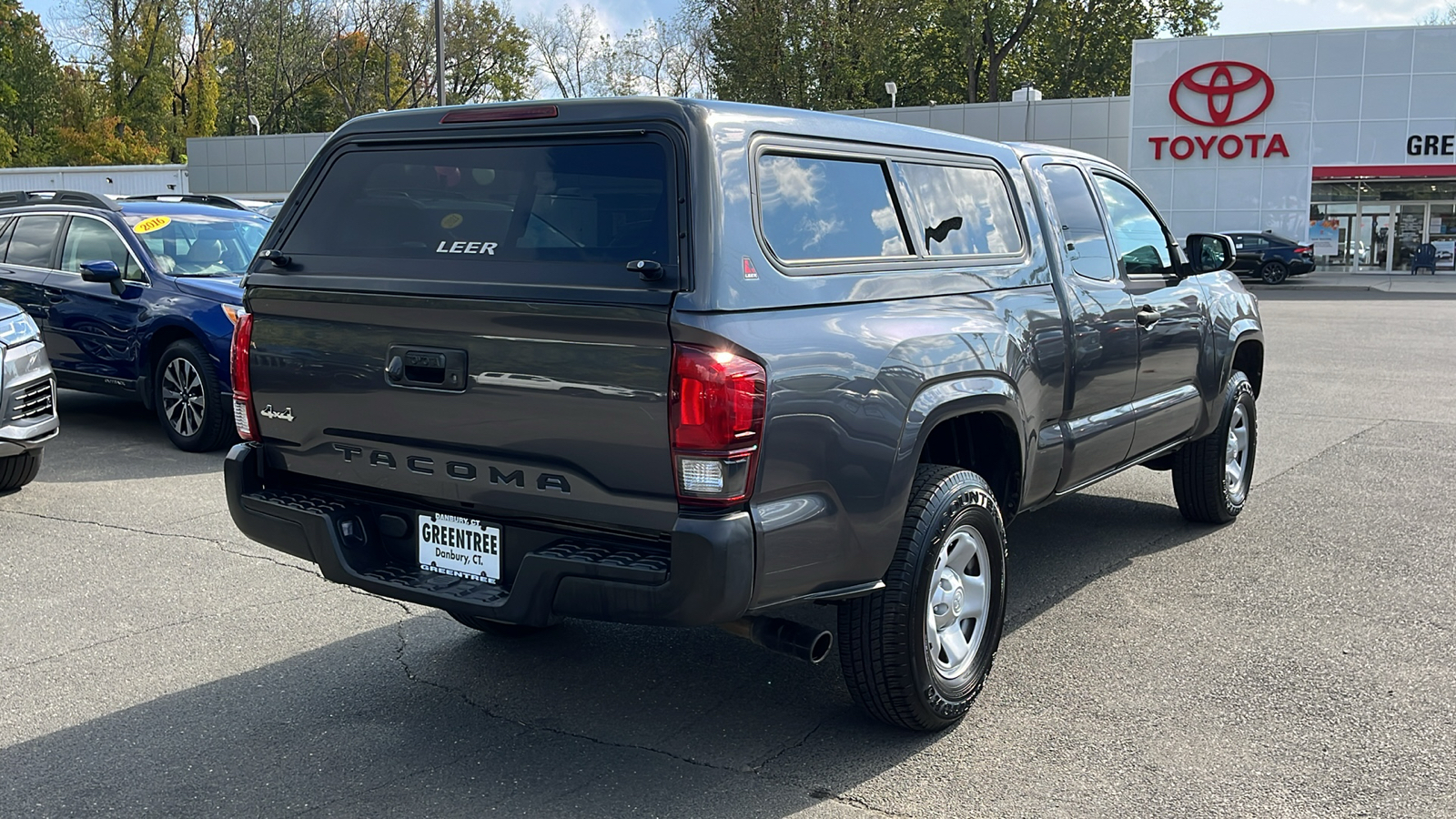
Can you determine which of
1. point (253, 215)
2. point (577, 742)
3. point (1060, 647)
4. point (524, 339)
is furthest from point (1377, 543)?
point (253, 215)

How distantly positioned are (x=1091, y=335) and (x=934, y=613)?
1673 millimetres

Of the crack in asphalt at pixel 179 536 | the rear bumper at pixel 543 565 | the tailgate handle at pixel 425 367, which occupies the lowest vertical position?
the crack in asphalt at pixel 179 536

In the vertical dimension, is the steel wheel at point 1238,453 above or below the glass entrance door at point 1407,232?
below

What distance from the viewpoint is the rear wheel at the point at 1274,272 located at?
32719 millimetres

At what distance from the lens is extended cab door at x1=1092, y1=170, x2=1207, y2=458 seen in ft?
18.8

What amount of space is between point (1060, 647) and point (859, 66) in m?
42.4

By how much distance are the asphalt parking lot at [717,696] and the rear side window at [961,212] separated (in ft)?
5.14

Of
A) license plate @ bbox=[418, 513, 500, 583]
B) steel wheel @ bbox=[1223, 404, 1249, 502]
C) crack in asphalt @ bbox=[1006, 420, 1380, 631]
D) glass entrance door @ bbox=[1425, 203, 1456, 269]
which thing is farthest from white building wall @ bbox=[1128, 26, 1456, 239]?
license plate @ bbox=[418, 513, 500, 583]

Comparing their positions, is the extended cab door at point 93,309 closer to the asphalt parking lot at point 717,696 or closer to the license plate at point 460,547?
the asphalt parking lot at point 717,696

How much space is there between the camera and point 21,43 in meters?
56.4

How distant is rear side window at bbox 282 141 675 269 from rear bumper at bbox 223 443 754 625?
0.75 metres

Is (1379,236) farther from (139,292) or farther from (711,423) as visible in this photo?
(711,423)

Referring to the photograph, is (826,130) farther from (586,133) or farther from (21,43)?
(21,43)

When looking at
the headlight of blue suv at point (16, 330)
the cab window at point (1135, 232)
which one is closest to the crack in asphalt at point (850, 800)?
the cab window at point (1135, 232)
